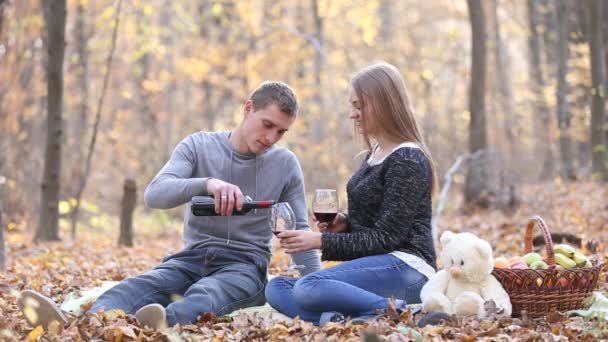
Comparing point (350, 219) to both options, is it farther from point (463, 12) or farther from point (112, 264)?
point (463, 12)

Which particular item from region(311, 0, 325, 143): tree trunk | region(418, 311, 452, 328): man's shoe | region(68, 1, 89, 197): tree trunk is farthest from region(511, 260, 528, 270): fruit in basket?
region(311, 0, 325, 143): tree trunk

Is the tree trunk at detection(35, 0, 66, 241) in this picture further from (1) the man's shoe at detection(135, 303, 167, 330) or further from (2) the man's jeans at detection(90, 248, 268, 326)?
(1) the man's shoe at detection(135, 303, 167, 330)

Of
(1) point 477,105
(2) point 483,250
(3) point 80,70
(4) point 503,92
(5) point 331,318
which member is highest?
(3) point 80,70

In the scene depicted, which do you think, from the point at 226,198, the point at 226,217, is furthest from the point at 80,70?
the point at 226,198

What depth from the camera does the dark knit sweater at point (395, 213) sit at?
4.04 metres

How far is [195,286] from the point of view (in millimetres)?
4191

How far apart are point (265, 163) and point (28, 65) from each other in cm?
903

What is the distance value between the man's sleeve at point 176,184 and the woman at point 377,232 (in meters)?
0.65

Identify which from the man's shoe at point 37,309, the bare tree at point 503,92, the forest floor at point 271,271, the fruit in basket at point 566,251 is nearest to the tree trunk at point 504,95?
the bare tree at point 503,92

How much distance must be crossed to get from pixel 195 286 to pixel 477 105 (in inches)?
335

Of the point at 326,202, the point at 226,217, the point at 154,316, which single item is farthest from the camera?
→ the point at 226,217

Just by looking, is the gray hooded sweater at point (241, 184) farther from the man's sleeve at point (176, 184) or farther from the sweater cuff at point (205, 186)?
the sweater cuff at point (205, 186)

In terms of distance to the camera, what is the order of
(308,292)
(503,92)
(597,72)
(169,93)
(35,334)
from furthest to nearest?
(169,93) → (503,92) → (597,72) → (308,292) → (35,334)

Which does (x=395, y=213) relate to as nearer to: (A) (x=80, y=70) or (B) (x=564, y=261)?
(B) (x=564, y=261)
